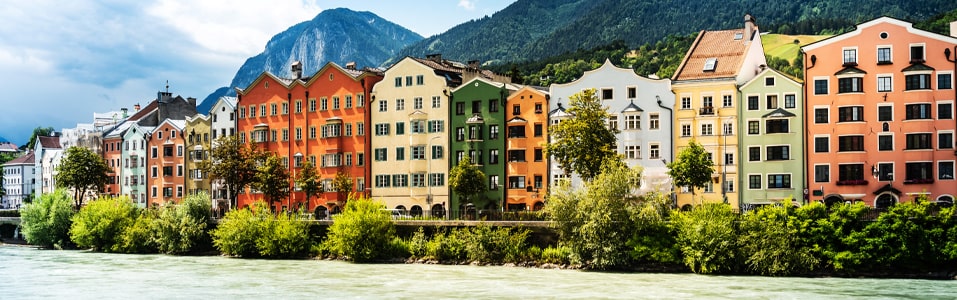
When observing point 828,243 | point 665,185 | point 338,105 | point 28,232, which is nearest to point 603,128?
point 665,185

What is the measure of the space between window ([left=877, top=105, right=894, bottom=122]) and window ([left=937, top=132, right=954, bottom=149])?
11.1 feet

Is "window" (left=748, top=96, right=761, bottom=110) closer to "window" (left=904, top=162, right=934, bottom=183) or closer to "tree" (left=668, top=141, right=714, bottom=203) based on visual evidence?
"tree" (left=668, top=141, right=714, bottom=203)

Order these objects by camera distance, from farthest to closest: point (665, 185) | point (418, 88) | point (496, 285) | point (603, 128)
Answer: point (418, 88) → point (665, 185) → point (603, 128) → point (496, 285)

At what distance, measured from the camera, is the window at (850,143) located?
242ft

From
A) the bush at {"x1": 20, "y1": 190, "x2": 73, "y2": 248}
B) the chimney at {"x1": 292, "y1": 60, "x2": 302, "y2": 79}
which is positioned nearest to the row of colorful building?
the chimney at {"x1": 292, "y1": 60, "x2": 302, "y2": 79}

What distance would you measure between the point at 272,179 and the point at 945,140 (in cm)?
5497

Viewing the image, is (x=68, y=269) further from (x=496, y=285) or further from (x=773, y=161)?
(x=773, y=161)

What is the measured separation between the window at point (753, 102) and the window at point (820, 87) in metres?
4.15

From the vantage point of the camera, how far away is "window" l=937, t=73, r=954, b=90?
71.8 metres

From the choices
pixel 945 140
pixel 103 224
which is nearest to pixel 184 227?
pixel 103 224

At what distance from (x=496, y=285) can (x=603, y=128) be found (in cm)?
2162

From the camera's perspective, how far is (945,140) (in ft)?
235

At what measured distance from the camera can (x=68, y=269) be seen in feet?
220

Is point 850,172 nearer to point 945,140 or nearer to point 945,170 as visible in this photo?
point 945,170
